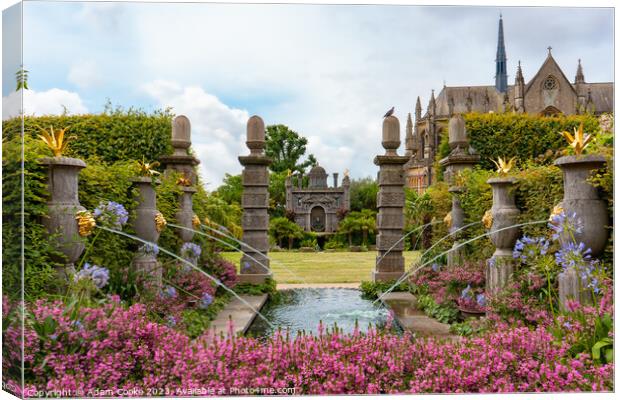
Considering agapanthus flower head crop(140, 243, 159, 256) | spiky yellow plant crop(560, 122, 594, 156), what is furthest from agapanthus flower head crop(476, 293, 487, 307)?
agapanthus flower head crop(140, 243, 159, 256)

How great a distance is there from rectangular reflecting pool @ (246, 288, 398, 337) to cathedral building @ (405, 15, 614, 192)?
303 centimetres

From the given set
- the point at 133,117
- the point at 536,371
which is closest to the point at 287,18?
the point at 536,371

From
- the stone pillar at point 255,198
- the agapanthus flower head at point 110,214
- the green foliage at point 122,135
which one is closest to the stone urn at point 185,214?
the stone pillar at point 255,198

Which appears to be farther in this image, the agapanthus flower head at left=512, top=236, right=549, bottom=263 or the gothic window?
the gothic window

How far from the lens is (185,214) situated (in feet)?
24.2

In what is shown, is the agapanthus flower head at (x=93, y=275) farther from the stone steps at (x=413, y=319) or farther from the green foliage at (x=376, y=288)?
the green foliage at (x=376, y=288)

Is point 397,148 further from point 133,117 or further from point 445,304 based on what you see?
point 133,117

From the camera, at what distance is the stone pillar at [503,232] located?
207 inches

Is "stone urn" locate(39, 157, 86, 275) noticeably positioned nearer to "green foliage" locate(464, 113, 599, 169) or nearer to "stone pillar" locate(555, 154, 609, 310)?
"stone pillar" locate(555, 154, 609, 310)

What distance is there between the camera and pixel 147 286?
5348 mm

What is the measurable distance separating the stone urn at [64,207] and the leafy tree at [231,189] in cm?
1345

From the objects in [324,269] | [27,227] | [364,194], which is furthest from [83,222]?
[364,194]

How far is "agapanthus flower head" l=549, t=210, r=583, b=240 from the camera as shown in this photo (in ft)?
12.7

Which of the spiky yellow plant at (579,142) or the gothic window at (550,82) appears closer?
the spiky yellow plant at (579,142)
